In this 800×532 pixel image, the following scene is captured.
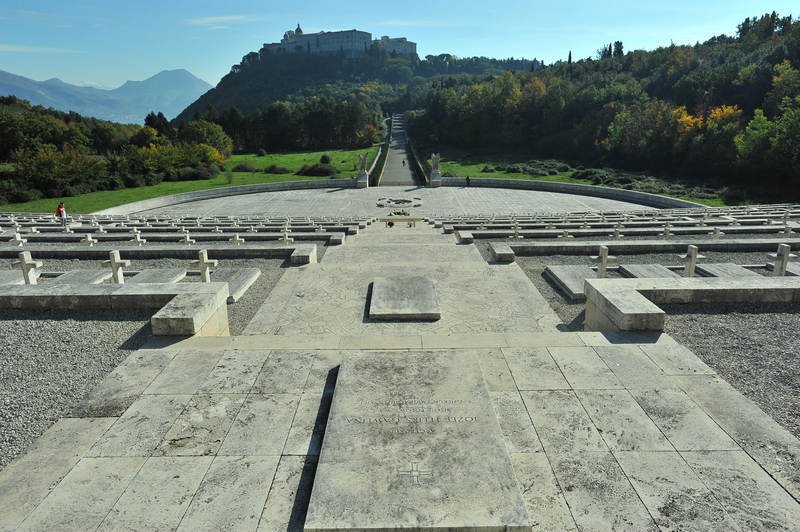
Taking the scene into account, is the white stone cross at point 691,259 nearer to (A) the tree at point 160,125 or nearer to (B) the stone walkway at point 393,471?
(B) the stone walkway at point 393,471

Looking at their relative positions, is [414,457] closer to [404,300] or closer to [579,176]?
[404,300]

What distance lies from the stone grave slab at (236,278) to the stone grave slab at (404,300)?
315cm

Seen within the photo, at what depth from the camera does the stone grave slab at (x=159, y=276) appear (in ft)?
39.3

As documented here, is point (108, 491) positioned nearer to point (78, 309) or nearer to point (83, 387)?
point (83, 387)

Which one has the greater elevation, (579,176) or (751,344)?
(579,176)

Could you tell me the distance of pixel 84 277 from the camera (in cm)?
1195

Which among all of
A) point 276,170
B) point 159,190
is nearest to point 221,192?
point 159,190

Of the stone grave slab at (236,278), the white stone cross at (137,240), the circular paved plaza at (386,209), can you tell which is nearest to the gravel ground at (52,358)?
the stone grave slab at (236,278)

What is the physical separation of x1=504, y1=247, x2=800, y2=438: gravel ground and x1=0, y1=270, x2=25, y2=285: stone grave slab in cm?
1267

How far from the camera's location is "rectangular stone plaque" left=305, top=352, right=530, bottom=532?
3721 mm

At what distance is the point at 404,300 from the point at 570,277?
14.8 ft

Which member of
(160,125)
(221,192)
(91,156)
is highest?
(160,125)

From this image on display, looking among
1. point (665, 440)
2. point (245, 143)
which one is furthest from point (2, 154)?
point (665, 440)

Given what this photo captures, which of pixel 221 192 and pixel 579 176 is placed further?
pixel 579 176
